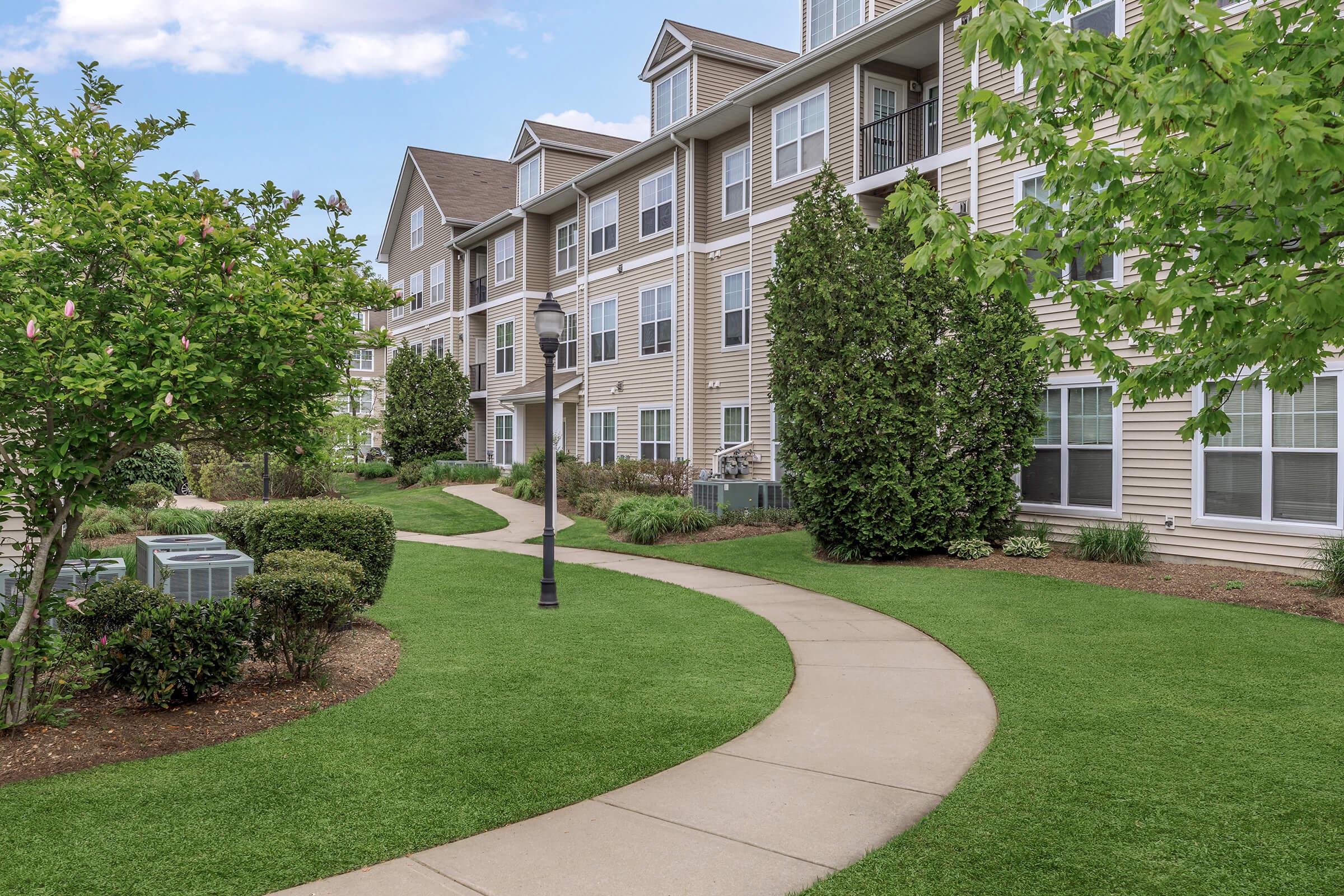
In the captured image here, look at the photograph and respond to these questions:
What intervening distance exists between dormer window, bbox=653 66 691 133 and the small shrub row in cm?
1096

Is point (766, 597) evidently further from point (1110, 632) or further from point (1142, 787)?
point (1142, 787)

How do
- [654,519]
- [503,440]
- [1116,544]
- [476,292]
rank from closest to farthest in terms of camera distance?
[1116,544], [654,519], [503,440], [476,292]

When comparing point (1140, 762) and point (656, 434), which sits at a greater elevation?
point (656, 434)

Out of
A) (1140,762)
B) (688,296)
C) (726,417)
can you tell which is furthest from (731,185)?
(1140,762)

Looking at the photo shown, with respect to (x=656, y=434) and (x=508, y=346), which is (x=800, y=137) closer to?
(x=656, y=434)

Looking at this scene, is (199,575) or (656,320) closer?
(199,575)

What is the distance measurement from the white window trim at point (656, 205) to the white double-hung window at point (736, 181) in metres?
1.58

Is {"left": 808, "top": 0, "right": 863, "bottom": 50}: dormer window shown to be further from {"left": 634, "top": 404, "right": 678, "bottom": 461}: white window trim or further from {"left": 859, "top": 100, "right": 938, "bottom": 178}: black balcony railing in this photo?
{"left": 634, "top": 404, "right": 678, "bottom": 461}: white window trim

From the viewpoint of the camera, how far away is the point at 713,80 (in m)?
23.5

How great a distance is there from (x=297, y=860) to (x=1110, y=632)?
24.5 feet

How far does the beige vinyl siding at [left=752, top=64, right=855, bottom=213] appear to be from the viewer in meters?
17.3

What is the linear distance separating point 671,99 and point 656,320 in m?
6.34

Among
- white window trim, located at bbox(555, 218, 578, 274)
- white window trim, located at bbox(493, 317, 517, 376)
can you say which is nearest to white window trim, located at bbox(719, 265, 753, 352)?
white window trim, located at bbox(555, 218, 578, 274)

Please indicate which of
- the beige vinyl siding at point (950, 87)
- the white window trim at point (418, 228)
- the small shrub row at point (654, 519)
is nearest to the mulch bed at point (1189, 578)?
the small shrub row at point (654, 519)
